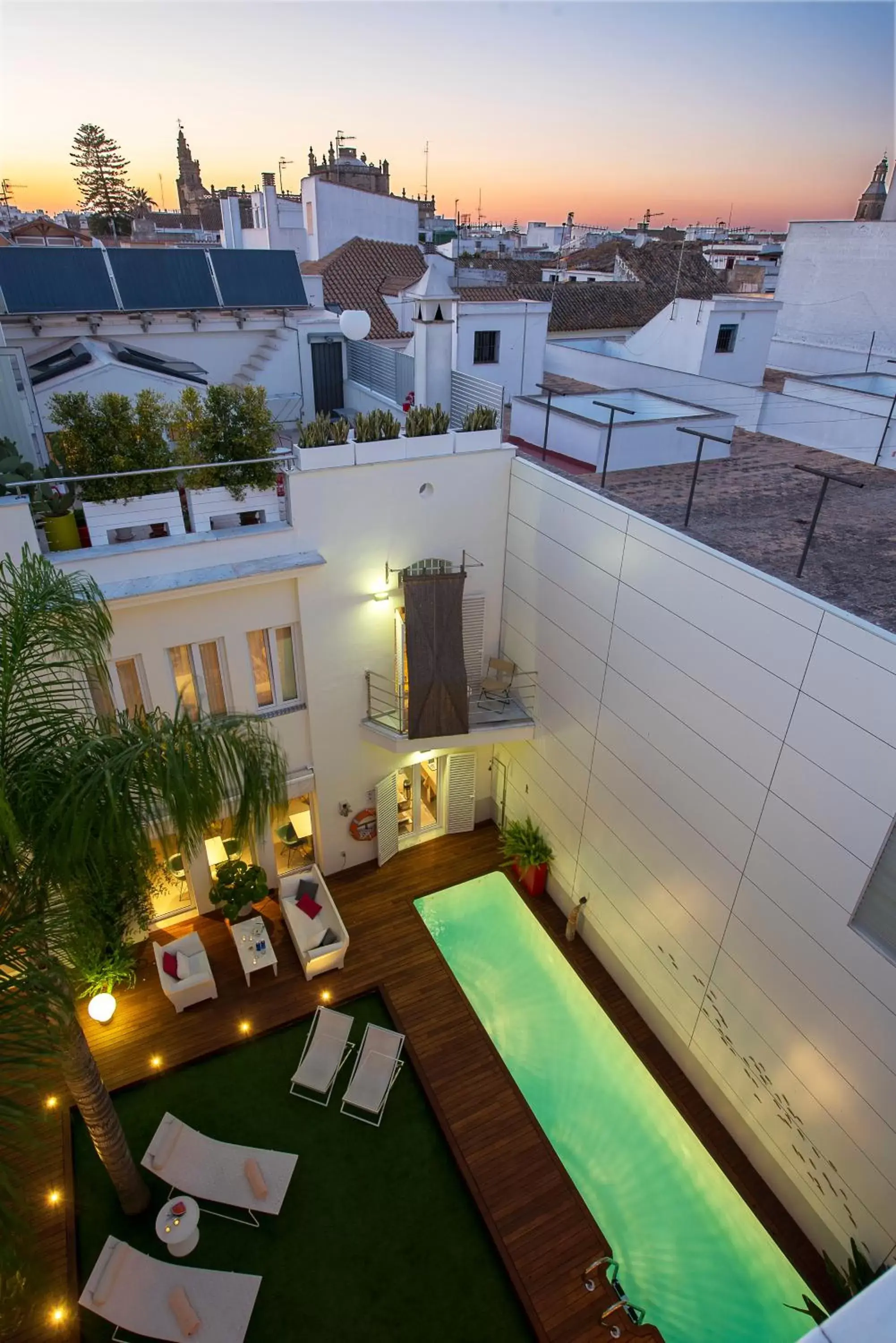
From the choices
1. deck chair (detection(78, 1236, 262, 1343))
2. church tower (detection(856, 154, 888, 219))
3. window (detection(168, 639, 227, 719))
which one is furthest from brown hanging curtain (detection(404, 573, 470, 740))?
church tower (detection(856, 154, 888, 219))

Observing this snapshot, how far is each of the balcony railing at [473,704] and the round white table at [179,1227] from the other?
7.25m

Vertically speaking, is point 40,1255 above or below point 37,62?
below

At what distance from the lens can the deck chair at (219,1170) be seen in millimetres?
9484

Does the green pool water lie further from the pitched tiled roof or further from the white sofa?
the pitched tiled roof

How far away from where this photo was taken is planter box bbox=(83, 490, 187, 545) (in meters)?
9.72

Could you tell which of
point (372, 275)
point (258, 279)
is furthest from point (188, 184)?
point (258, 279)

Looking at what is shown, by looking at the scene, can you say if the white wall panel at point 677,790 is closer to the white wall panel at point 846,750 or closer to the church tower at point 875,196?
the white wall panel at point 846,750

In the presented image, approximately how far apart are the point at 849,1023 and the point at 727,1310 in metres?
4.20

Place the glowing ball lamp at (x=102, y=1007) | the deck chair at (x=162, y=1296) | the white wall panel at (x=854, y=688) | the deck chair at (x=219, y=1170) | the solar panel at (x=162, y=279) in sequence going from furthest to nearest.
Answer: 1. the solar panel at (x=162, y=279)
2. the glowing ball lamp at (x=102, y=1007)
3. the deck chair at (x=219, y=1170)
4. the deck chair at (x=162, y=1296)
5. the white wall panel at (x=854, y=688)

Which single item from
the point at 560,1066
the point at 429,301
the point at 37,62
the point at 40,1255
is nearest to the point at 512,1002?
the point at 560,1066

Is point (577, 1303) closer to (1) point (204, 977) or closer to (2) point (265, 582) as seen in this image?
(1) point (204, 977)

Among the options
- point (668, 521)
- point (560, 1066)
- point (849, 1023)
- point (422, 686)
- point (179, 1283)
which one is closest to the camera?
point (849, 1023)

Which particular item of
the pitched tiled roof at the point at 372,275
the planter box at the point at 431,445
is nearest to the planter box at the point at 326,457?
the planter box at the point at 431,445

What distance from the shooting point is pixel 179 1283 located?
865 centimetres
